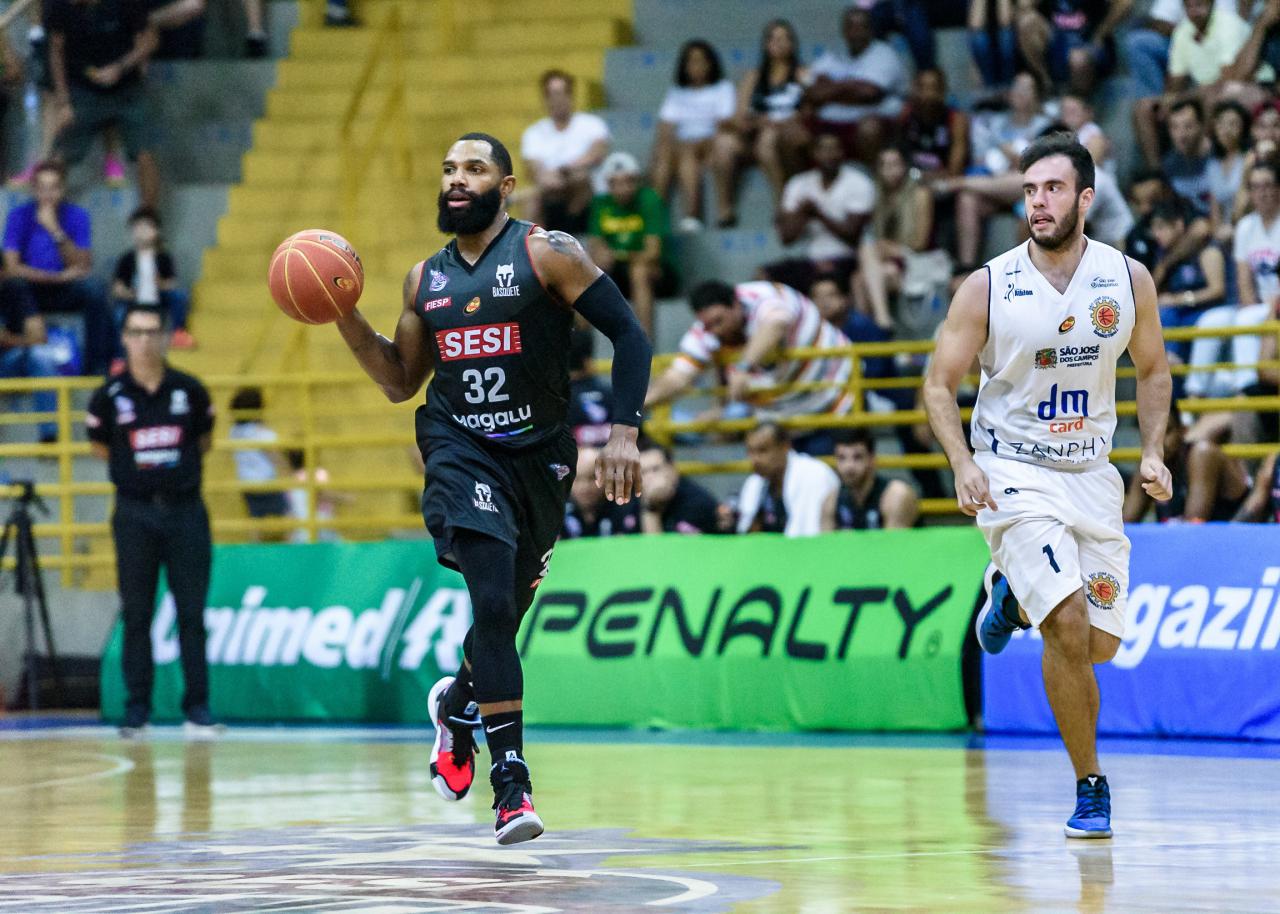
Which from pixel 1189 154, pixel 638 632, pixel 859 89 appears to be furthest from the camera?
pixel 859 89

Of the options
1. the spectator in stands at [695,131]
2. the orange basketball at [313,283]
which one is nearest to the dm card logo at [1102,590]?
the orange basketball at [313,283]

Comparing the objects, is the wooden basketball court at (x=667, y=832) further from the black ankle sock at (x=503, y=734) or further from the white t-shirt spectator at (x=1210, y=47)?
the white t-shirt spectator at (x=1210, y=47)

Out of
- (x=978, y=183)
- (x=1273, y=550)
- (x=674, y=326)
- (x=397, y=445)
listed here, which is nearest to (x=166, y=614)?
(x=397, y=445)

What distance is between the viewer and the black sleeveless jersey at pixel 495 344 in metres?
8.09

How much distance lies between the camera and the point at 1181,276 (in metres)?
16.0

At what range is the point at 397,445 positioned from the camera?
1973cm

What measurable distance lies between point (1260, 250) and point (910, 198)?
3193 millimetres

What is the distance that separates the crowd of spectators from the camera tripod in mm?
4910

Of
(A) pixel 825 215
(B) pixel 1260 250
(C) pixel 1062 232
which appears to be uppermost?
(A) pixel 825 215

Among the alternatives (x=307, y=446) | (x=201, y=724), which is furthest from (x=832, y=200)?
(x=201, y=724)

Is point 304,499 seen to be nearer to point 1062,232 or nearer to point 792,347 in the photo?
point 792,347

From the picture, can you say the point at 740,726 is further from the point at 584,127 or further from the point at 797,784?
the point at 584,127

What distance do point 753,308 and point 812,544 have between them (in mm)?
2644

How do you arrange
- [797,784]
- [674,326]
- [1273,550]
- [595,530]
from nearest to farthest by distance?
[797,784] < [1273,550] < [595,530] < [674,326]
